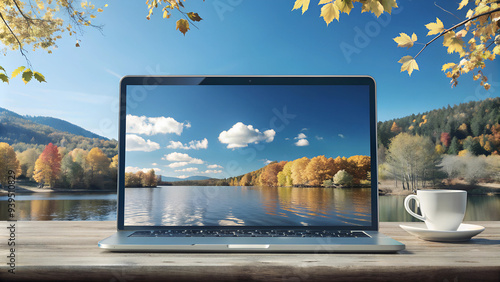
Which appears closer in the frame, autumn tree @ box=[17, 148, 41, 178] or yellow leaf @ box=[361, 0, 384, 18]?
yellow leaf @ box=[361, 0, 384, 18]

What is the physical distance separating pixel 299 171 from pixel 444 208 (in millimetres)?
448

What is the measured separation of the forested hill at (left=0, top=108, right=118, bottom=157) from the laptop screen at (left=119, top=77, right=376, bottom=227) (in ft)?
7.56

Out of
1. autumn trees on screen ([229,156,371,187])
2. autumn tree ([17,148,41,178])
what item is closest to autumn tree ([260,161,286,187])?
autumn trees on screen ([229,156,371,187])

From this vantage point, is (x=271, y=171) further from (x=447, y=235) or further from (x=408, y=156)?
(x=408, y=156)

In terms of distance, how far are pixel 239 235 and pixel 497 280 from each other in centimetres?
61

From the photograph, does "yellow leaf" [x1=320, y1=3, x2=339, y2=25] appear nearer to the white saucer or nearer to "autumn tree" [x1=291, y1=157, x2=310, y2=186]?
"autumn tree" [x1=291, y1=157, x2=310, y2=186]

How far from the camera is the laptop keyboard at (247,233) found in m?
0.93

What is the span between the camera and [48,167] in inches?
122

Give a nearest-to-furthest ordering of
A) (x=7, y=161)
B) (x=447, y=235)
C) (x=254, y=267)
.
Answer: (x=254, y=267), (x=447, y=235), (x=7, y=161)

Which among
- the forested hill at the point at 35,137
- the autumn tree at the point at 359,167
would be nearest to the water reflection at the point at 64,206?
the forested hill at the point at 35,137

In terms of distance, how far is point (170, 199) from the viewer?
1.03 m

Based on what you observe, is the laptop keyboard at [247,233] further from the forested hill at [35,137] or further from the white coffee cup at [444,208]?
the forested hill at [35,137]

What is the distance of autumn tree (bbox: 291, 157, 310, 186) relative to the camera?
3.40ft

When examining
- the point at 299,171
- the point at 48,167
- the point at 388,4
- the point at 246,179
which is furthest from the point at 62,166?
the point at 388,4
